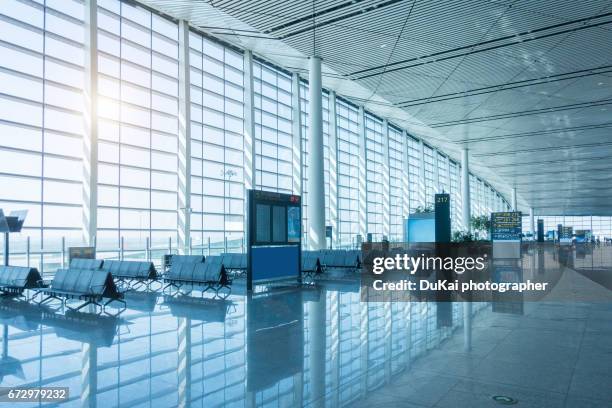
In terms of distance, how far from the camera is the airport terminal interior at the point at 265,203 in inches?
198

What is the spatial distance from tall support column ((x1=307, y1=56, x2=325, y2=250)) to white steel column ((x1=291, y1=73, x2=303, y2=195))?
8.05 metres

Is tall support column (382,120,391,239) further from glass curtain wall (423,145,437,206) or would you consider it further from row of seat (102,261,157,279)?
row of seat (102,261,157,279)

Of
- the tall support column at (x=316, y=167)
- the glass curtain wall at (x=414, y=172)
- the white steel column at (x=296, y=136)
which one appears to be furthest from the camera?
the glass curtain wall at (x=414, y=172)

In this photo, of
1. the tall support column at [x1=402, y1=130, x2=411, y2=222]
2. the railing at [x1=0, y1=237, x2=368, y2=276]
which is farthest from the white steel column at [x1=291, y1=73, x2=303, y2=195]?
the tall support column at [x1=402, y1=130, x2=411, y2=222]

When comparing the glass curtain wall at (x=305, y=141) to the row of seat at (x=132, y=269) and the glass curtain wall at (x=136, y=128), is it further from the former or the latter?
the row of seat at (x=132, y=269)

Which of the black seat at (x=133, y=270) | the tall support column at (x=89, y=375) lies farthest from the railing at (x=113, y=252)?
the tall support column at (x=89, y=375)

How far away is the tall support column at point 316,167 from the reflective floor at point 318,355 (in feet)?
34.2

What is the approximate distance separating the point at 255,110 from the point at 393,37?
10134 millimetres

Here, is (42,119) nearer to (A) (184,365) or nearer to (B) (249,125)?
(B) (249,125)

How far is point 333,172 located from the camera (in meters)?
31.4

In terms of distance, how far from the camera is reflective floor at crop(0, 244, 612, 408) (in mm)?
4258

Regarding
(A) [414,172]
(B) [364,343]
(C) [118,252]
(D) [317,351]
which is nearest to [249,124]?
(C) [118,252]

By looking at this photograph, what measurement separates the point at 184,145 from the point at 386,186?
20.3 metres

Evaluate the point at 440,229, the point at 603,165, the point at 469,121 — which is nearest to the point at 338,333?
the point at 440,229
